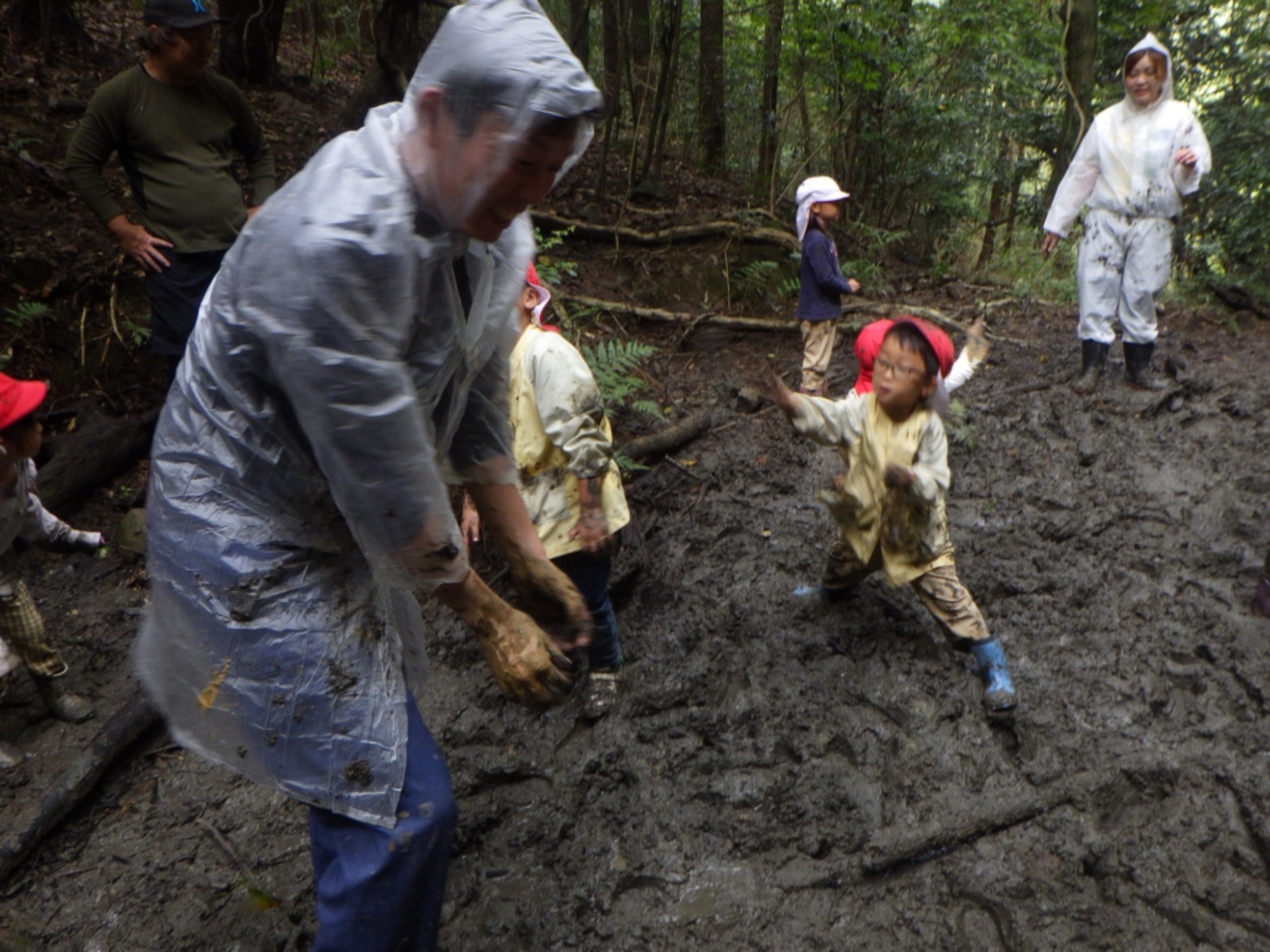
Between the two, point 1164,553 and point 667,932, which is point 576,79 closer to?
point 667,932

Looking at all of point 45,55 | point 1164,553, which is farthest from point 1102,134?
point 45,55

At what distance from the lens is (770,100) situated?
9516 millimetres

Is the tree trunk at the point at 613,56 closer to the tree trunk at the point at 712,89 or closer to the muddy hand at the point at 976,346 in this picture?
the tree trunk at the point at 712,89

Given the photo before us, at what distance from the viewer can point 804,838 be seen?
2.81 metres

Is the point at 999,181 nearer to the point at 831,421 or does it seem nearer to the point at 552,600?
the point at 831,421

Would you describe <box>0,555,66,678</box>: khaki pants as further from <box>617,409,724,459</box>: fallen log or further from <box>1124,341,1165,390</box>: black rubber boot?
<box>1124,341,1165,390</box>: black rubber boot

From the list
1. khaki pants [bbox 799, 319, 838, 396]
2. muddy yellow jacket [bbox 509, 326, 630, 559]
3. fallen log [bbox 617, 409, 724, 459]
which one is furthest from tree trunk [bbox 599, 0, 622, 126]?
muddy yellow jacket [bbox 509, 326, 630, 559]

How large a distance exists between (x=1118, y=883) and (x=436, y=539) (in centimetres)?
236

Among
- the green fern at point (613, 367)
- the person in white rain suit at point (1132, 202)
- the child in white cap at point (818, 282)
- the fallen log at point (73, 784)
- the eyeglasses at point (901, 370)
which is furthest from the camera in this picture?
the child in white cap at point (818, 282)

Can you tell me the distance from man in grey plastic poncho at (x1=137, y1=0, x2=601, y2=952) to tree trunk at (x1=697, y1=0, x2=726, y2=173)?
26.6 ft

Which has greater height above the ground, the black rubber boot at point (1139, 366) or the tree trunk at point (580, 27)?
the tree trunk at point (580, 27)

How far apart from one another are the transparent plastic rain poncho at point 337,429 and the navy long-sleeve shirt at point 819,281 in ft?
13.2

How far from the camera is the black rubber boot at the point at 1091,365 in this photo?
592cm

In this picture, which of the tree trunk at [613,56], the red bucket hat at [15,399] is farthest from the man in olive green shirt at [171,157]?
the tree trunk at [613,56]
